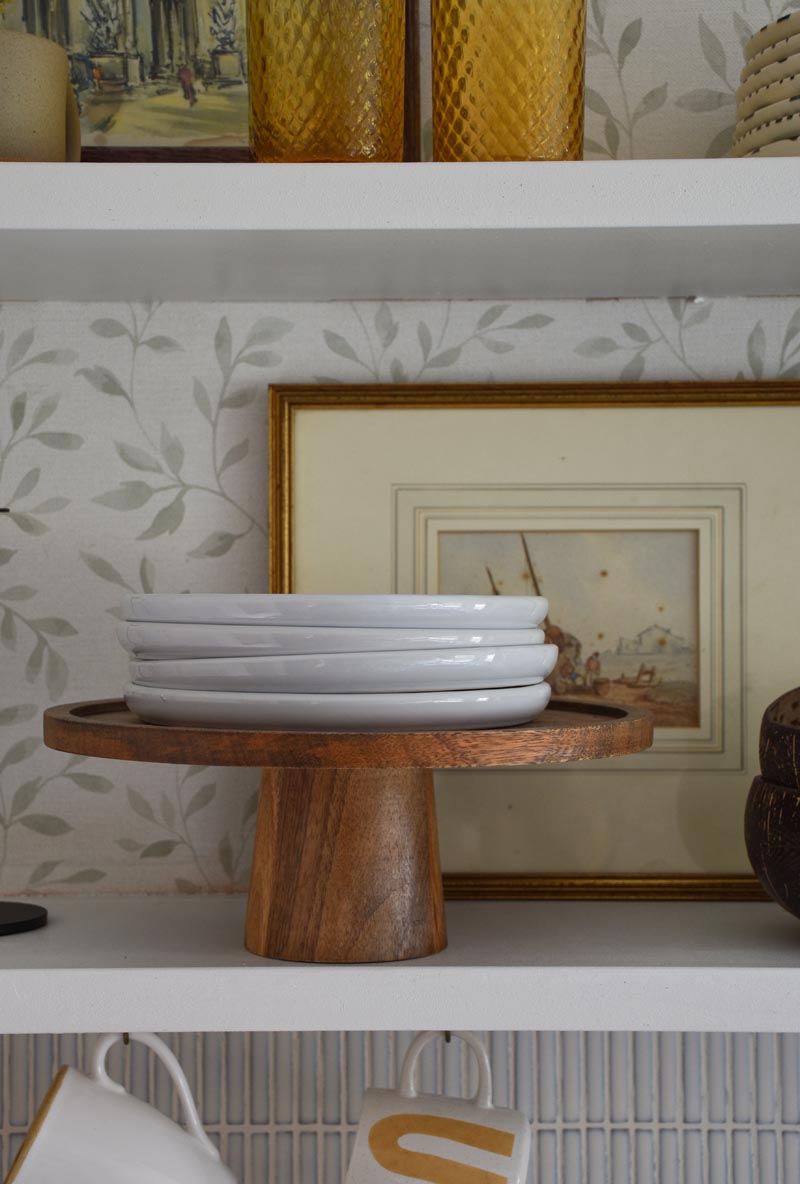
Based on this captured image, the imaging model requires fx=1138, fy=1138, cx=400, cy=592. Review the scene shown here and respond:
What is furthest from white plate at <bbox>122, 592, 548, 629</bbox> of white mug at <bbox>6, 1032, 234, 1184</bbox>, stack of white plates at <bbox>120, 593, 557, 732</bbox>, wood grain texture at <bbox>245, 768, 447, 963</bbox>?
white mug at <bbox>6, 1032, 234, 1184</bbox>

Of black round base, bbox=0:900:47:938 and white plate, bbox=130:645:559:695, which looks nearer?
white plate, bbox=130:645:559:695

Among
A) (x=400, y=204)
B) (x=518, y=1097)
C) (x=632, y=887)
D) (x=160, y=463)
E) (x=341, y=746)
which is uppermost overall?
(x=400, y=204)

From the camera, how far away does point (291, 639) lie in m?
0.54

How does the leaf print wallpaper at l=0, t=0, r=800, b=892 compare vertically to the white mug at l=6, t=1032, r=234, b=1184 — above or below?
above

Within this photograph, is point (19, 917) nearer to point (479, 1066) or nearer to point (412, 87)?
point (479, 1066)

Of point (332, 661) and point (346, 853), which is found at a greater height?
point (332, 661)

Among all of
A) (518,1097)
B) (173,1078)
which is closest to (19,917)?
(173,1078)

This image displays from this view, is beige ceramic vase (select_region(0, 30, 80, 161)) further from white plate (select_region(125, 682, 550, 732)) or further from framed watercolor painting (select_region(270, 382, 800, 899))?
white plate (select_region(125, 682, 550, 732))

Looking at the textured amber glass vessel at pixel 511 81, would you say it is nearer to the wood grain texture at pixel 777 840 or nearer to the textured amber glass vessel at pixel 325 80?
the textured amber glass vessel at pixel 325 80

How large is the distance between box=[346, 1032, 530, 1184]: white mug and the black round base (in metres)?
0.22

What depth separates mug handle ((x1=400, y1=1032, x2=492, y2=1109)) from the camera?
639 mm


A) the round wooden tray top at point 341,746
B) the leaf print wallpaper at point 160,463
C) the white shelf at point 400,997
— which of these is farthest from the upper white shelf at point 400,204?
the white shelf at point 400,997

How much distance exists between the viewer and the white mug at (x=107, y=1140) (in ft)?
1.89

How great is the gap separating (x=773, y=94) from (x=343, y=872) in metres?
0.50
